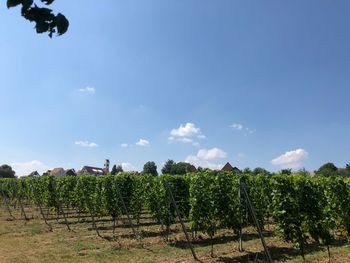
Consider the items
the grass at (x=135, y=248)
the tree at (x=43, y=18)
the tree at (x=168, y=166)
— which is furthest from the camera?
the tree at (x=168, y=166)

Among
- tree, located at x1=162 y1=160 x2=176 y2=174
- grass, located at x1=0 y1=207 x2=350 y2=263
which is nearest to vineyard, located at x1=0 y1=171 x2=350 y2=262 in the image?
grass, located at x1=0 y1=207 x2=350 y2=263

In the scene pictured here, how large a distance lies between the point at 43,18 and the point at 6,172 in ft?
348

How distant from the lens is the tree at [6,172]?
9869 cm

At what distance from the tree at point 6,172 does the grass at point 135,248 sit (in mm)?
84438

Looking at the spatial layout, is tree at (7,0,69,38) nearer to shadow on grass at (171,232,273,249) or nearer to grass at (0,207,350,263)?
grass at (0,207,350,263)

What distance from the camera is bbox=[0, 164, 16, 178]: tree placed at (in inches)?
3885

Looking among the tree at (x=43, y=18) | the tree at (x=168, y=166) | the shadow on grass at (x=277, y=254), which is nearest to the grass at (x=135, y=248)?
the shadow on grass at (x=277, y=254)

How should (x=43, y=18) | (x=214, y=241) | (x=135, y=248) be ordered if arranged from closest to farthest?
(x=43, y=18) → (x=135, y=248) → (x=214, y=241)

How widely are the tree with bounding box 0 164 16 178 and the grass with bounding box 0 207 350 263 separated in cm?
8444

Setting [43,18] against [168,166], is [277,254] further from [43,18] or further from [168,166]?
[168,166]

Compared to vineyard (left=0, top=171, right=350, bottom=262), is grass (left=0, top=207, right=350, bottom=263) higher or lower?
lower

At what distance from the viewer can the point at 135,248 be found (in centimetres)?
1576

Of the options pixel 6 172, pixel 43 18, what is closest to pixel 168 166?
pixel 6 172

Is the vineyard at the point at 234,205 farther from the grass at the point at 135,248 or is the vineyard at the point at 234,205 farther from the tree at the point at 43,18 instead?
the tree at the point at 43,18
